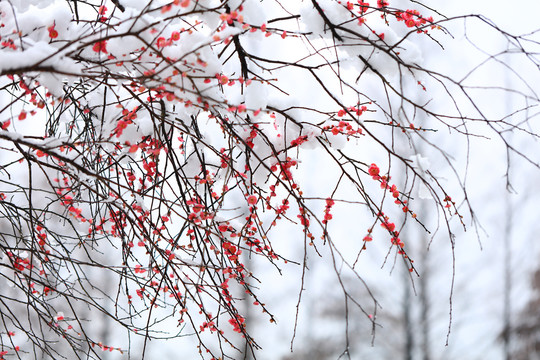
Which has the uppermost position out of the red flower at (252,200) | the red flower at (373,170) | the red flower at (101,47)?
the red flower at (101,47)

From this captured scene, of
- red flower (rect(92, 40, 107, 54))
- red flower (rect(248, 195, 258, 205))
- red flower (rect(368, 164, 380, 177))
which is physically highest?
red flower (rect(92, 40, 107, 54))

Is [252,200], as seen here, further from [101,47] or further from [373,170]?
[101,47]

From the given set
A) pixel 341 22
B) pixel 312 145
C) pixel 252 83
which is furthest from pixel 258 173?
pixel 341 22

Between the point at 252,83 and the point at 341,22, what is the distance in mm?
569

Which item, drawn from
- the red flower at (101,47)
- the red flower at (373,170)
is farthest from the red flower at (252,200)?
the red flower at (101,47)

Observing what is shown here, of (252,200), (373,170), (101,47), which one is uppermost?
(101,47)

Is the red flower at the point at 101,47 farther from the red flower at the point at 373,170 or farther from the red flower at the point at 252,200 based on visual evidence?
the red flower at the point at 373,170

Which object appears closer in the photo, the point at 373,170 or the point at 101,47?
the point at 101,47

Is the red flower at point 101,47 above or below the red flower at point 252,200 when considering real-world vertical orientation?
above

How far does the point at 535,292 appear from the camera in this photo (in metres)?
7.66

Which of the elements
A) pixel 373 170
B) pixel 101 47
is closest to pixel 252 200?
pixel 373 170

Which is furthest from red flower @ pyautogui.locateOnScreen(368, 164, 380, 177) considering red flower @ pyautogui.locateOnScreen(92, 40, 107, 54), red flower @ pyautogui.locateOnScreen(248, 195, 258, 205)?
red flower @ pyautogui.locateOnScreen(92, 40, 107, 54)

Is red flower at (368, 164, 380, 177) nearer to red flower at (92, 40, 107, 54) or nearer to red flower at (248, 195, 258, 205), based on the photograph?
red flower at (248, 195, 258, 205)

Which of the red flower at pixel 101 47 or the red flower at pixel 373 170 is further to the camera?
the red flower at pixel 373 170
